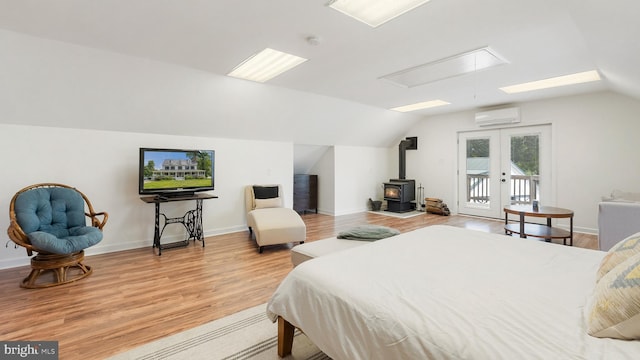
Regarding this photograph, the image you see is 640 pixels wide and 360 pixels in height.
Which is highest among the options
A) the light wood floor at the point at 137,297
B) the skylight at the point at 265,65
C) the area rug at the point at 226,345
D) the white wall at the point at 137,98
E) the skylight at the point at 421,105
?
the skylight at the point at 421,105

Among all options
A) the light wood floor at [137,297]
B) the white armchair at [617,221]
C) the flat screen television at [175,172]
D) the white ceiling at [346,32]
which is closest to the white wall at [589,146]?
the white ceiling at [346,32]

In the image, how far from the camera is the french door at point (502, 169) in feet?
18.1

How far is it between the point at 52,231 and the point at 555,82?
7.11 metres

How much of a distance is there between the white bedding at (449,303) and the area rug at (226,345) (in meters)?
0.34

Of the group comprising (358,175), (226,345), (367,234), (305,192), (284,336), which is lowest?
(226,345)

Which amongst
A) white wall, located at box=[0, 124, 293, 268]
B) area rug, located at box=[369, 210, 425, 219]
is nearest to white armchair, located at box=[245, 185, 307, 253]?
white wall, located at box=[0, 124, 293, 268]

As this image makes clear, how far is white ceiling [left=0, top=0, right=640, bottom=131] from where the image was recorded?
2.13 m

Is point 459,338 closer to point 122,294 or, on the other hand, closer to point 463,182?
point 122,294

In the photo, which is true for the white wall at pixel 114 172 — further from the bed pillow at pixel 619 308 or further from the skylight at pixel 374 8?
the bed pillow at pixel 619 308

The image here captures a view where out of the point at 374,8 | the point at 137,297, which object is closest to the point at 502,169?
the point at 374,8

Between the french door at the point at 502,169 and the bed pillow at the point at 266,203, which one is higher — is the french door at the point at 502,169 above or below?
above

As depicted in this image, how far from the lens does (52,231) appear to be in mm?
3160

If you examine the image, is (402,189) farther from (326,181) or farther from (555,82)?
(555,82)

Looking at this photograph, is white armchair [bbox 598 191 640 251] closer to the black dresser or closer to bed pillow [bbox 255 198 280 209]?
bed pillow [bbox 255 198 280 209]
